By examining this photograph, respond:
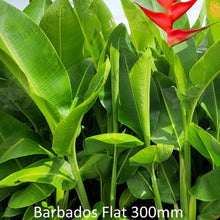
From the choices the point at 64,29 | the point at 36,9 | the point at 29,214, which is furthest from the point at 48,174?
the point at 36,9

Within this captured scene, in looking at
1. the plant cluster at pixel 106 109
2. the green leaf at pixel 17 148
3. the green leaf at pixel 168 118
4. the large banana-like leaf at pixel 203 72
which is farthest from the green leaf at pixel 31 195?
the large banana-like leaf at pixel 203 72

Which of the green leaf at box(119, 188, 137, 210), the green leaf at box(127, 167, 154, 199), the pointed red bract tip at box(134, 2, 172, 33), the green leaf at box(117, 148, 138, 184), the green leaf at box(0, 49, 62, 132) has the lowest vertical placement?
the green leaf at box(119, 188, 137, 210)

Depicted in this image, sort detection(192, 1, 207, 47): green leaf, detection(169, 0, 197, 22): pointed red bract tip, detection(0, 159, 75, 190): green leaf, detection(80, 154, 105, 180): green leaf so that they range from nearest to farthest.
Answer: detection(169, 0, 197, 22): pointed red bract tip, detection(0, 159, 75, 190): green leaf, detection(80, 154, 105, 180): green leaf, detection(192, 1, 207, 47): green leaf

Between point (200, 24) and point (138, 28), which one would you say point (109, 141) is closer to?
point (138, 28)

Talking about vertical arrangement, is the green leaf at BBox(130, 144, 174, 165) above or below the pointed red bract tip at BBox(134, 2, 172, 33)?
below

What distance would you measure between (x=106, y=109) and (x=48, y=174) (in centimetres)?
24

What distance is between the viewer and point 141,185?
83cm

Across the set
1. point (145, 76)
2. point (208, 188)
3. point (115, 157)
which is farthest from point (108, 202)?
point (145, 76)

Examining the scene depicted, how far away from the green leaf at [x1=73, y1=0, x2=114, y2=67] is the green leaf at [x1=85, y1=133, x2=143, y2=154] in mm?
255

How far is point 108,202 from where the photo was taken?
2.97 feet

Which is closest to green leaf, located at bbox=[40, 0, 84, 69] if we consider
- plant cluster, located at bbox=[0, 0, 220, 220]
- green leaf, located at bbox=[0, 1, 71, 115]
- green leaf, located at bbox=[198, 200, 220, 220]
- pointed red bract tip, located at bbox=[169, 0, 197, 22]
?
plant cluster, located at bbox=[0, 0, 220, 220]

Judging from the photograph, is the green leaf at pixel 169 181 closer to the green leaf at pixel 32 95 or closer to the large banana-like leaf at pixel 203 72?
the large banana-like leaf at pixel 203 72

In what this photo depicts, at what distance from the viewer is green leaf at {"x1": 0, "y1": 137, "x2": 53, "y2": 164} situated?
0.72 metres

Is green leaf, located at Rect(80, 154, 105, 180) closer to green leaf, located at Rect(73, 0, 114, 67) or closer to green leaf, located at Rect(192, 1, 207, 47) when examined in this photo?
green leaf, located at Rect(73, 0, 114, 67)
